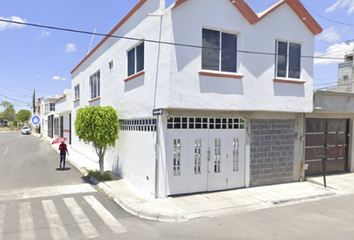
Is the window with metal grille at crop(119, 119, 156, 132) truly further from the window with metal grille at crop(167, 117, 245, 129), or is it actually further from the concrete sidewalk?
the concrete sidewalk

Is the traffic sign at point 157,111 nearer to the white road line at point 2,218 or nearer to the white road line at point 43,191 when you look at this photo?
the white road line at point 43,191

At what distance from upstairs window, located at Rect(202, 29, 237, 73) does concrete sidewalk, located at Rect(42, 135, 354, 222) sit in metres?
4.01

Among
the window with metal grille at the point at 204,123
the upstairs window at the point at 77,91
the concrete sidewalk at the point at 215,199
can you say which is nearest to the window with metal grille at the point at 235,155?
the window with metal grille at the point at 204,123

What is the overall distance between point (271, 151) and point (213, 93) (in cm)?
351

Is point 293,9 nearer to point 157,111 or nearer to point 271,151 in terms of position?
point 271,151

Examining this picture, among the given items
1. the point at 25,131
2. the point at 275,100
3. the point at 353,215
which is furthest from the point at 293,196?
the point at 25,131

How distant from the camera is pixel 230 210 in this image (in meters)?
6.83

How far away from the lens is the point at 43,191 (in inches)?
337

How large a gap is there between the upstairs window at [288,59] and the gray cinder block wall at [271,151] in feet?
5.80

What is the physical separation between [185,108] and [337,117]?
26.1 ft

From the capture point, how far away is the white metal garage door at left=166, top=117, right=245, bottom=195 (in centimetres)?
783

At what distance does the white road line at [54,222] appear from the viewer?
5227mm

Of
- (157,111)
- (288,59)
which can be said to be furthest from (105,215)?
(288,59)

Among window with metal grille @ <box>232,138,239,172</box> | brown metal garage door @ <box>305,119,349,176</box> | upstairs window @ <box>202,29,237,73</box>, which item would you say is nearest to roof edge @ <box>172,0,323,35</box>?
upstairs window @ <box>202,29,237,73</box>
